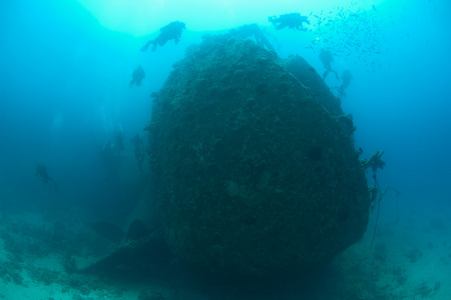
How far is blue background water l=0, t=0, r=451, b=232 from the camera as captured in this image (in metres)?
15.1

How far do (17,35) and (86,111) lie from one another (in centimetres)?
1713

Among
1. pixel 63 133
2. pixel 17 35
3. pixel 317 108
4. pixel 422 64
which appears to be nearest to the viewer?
pixel 317 108

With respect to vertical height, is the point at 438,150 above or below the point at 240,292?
above

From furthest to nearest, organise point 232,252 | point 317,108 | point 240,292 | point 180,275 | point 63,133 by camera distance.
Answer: point 63,133 < point 180,275 < point 240,292 < point 317,108 < point 232,252

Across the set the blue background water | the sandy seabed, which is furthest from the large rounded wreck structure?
the blue background water

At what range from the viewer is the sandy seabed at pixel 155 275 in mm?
6926

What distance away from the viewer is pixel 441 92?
1700 inches

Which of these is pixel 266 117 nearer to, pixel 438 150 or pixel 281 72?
pixel 281 72

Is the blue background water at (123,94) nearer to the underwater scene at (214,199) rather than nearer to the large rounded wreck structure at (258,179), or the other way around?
the underwater scene at (214,199)

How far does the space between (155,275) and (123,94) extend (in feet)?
57.1

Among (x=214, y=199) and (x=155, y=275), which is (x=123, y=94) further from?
(x=214, y=199)

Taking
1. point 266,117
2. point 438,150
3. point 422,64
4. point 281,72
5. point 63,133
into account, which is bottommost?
point 266,117

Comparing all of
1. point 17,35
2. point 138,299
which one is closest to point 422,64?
point 138,299

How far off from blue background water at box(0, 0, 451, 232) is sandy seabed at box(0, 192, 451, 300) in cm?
212
